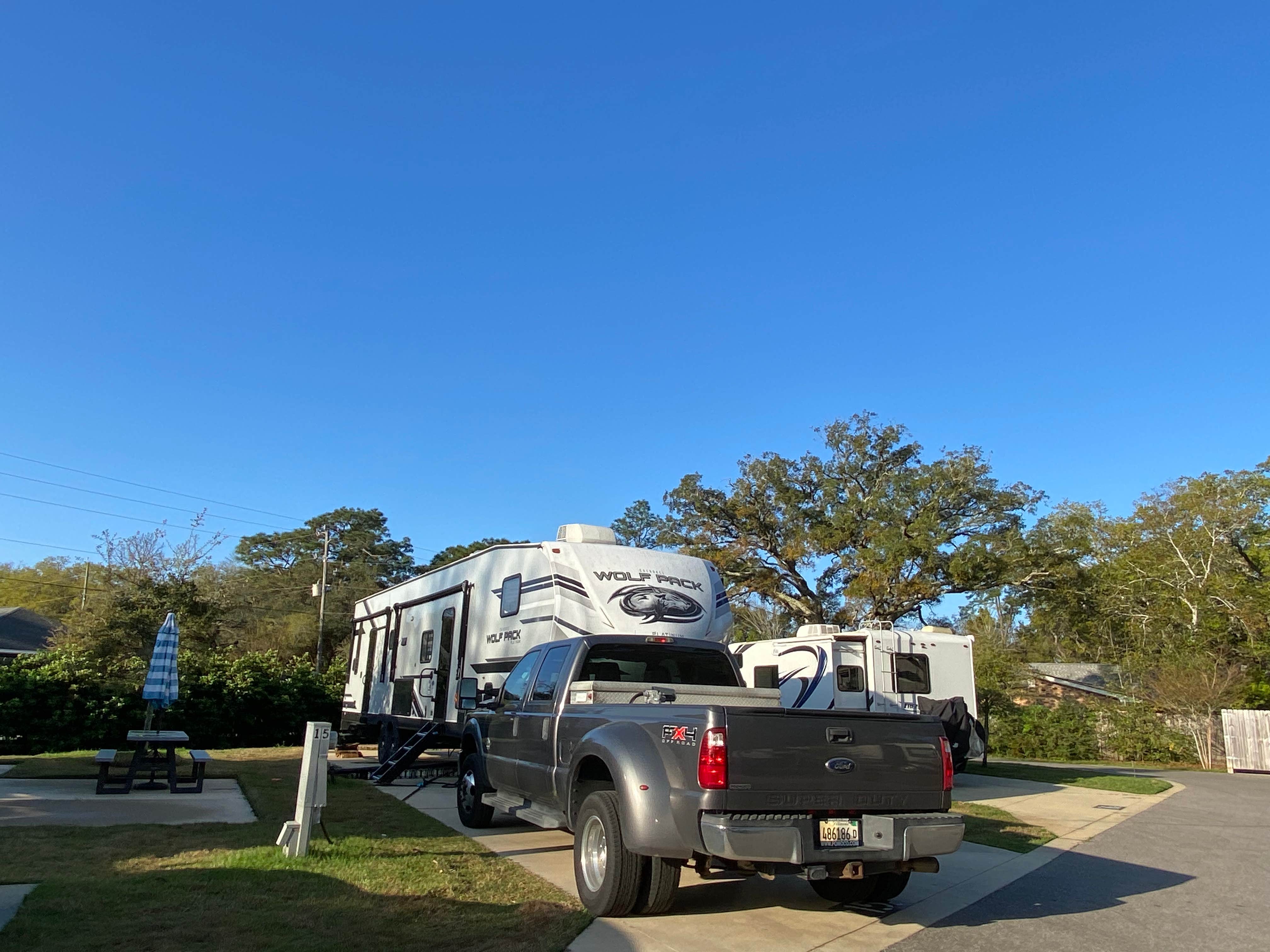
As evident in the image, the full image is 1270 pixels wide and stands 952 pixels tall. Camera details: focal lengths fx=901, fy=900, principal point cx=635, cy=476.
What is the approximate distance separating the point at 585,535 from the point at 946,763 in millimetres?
6068

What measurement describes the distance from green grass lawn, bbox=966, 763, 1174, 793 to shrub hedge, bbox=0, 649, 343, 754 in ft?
46.7

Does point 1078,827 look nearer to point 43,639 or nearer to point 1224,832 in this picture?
Result: point 1224,832

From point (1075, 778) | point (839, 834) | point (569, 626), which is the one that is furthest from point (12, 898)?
point (1075, 778)

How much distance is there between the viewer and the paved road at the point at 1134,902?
18.0ft

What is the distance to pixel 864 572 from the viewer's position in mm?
A: 30203

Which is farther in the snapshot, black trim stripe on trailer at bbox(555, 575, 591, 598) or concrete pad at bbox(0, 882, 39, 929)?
black trim stripe on trailer at bbox(555, 575, 591, 598)

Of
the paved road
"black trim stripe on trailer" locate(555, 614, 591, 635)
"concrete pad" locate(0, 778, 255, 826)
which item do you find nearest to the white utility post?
"concrete pad" locate(0, 778, 255, 826)

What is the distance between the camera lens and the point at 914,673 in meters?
15.4

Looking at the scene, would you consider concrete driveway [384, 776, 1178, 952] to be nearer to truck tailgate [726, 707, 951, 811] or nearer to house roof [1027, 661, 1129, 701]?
truck tailgate [726, 707, 951, 811]

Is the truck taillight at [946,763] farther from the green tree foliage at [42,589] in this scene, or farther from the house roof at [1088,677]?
the green tree foliage at [42,589]

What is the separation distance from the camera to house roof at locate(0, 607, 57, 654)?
32375mm

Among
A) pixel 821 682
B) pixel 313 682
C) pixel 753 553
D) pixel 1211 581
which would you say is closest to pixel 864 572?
pixel 753 553

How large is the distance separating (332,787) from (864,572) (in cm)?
2205

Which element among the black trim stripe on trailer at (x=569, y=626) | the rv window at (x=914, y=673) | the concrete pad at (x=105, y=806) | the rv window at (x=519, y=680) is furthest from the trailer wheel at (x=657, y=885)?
the rv window at (x=914, y=673)
